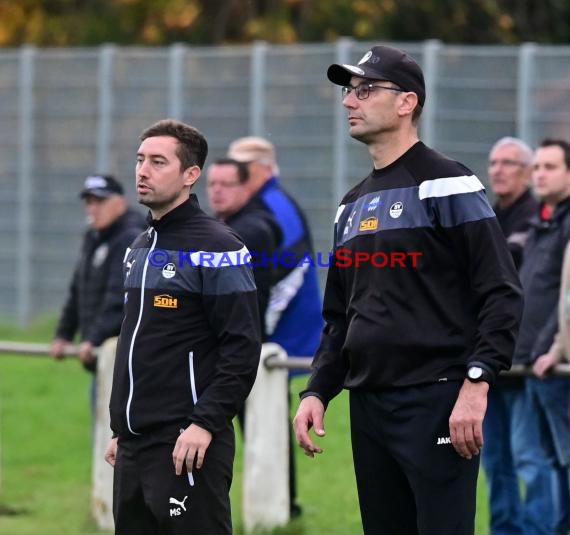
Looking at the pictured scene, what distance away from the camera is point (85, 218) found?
18.1 meters

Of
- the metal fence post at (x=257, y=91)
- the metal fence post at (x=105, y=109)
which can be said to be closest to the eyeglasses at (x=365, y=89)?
the metal fence post at (x=257, y=91)

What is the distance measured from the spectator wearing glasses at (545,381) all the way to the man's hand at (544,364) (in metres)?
0.23

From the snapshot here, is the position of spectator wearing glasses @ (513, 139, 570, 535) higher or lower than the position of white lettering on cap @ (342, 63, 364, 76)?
lower

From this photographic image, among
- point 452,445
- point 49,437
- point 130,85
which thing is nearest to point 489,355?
point 452,445

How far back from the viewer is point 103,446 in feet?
29.1

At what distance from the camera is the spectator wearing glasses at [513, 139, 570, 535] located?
7.77 meters

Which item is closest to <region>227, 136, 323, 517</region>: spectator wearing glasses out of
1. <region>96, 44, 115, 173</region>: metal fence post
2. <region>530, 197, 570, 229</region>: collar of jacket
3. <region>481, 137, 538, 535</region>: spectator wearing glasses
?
<region>481, 137, 538, 535</region>: spectator wearing glasses

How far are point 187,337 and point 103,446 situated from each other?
335 cm

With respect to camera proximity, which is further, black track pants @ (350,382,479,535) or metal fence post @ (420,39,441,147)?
metal fence post @ (420,39,441,147)

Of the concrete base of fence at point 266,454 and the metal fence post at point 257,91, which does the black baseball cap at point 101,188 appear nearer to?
the concrete base of fence at point 266,454

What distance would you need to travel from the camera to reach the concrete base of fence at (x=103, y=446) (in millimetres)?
8711

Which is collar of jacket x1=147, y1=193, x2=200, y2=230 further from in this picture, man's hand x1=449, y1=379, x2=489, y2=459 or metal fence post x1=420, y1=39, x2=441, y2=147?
metal fence post x1=420, y1=39, x2=441, y2=147

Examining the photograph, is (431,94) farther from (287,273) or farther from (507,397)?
(507,397)

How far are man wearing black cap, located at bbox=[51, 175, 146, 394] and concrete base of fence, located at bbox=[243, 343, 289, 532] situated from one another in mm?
1525
